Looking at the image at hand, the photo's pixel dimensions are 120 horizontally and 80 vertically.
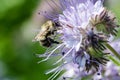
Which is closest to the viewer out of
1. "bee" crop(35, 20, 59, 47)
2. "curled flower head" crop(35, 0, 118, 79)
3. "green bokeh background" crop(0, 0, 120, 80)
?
"curled flower head" crop(35, 0, 118, 79)

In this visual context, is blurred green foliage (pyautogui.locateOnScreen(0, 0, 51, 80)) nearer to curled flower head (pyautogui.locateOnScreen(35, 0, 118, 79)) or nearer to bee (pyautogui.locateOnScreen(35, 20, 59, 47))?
bee (pyautogui.locateOnScreen(35, 20, 59, 47))

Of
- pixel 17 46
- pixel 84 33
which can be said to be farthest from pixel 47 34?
pixel 17 46

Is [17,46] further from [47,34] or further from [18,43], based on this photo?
[47,34]

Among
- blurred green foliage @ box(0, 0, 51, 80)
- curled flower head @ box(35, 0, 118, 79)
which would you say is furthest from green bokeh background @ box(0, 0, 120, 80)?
curled flower head @ box(35, 0, 118, 79)

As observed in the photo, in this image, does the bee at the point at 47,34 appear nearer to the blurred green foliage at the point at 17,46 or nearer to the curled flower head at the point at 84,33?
the curled flower head at the point at 84,33

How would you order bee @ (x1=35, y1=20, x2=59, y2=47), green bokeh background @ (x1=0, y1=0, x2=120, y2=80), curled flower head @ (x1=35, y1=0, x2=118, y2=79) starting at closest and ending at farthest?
curled flower head @ (x1=35, y1=0, x2=118, y2=79)
bee @ (x1=35, y1=20, x2=59, y2=47)
green bokeh background @ (x1=0, y1=0, x2=120, y2=80)

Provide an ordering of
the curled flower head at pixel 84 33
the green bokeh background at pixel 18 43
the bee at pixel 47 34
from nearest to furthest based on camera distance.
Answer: the curled flower head at pixel 84 33, the bee at pixel 47 34, the green bokeh background at pixel 18 43

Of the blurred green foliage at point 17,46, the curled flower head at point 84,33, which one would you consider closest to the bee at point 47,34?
the curled flower head at point 84,33
